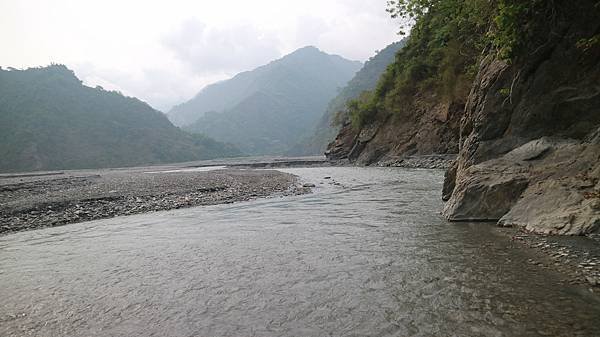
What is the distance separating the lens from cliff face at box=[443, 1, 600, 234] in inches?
352

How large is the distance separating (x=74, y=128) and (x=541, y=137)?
6287 inches

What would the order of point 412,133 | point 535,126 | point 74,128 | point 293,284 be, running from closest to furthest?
point 293,284, point 535,126, point 412,133, point 74,128

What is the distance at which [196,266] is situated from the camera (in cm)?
839

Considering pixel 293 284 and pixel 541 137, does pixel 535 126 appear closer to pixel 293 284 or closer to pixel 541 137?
pixel 541 137

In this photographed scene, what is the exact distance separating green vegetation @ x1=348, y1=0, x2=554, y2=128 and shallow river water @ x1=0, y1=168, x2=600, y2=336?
712 centimetres

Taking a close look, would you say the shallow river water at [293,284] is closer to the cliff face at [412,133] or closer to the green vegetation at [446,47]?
the green vegetation at [446,47]

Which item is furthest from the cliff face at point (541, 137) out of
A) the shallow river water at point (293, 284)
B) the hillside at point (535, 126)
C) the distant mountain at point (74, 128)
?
the distant mountain at point (74, 128)

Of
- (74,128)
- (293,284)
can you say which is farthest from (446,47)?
(74,128)

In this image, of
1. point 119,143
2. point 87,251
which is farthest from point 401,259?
point 119,143

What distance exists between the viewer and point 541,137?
11.7 metres

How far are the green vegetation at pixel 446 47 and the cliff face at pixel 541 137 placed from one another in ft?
2.70

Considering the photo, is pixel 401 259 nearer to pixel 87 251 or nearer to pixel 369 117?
pixel 87 251

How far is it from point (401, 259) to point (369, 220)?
472 cm

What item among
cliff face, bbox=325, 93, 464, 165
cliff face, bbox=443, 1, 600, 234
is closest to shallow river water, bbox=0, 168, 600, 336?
cliff face, bbox=443, 1, 600, 234
